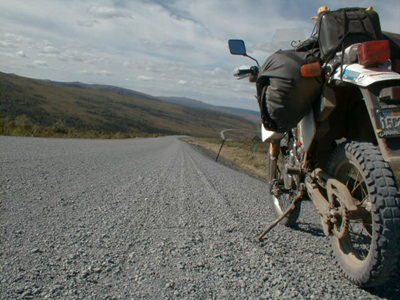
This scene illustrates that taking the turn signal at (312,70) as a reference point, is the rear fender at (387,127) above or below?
below

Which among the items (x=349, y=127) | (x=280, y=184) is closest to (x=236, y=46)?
(x=349, y=127)

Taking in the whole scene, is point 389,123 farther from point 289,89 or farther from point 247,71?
point 247,71

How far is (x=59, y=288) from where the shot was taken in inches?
72.4

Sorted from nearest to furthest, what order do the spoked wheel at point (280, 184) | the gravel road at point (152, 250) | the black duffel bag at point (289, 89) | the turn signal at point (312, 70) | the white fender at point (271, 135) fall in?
the gravel road at point (152, 250), the turn signal at point (312, 70), the black duffel bag at point (289, 89), the spoked wheel at point (280, 184), the white fender at point (271, 135)

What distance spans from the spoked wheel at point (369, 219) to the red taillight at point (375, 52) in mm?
526

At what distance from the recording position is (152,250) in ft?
8.36

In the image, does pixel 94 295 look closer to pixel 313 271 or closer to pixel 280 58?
pixel 313 271

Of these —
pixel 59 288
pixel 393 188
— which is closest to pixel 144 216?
pixel 59 288

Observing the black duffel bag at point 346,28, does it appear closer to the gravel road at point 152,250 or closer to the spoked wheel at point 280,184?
the spoked wheel at point 280,184

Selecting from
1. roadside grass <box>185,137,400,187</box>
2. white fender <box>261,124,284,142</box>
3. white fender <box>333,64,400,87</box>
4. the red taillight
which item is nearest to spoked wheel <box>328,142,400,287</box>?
roadside grass <box>185,137,400,187</box>

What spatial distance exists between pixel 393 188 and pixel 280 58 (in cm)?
129

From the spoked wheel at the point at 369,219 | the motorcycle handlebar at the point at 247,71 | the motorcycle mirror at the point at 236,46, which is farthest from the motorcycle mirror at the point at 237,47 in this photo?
the spoked wheel at the point at 369,219

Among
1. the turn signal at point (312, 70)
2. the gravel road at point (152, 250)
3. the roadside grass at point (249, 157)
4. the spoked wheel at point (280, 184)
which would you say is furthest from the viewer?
the roadside grass at point (249, 157)

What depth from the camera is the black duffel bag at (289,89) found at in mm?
2490
